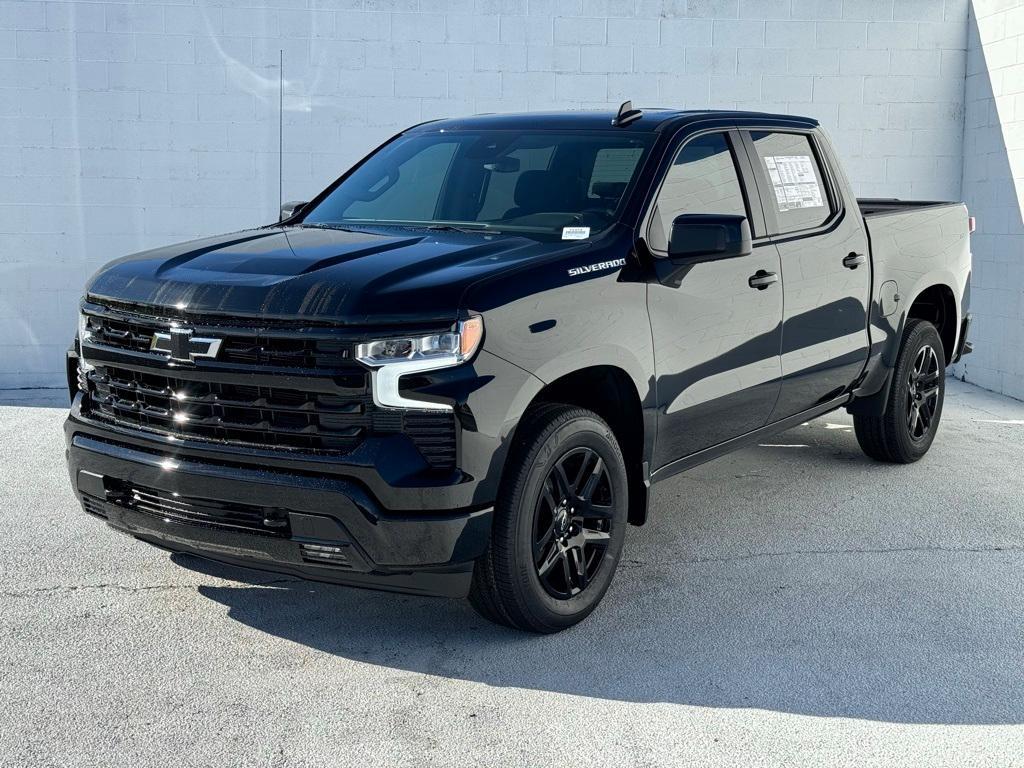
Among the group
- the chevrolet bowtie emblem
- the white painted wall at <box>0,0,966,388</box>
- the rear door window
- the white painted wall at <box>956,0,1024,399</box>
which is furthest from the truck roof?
the white painted wall at <box>956,0,1024,399</box>

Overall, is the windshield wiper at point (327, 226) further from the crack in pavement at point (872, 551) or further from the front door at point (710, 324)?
the crack in pavement at point (872, 551)

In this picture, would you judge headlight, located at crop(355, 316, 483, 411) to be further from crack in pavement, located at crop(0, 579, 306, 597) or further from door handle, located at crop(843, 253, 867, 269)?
door handle, located at crop(843, 253, 867, 269)

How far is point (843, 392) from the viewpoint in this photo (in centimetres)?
598

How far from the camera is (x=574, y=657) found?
3988 millimetres

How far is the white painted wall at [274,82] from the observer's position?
30.7ft

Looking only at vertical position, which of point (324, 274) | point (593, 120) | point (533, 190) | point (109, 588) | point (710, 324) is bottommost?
point (109, 588)

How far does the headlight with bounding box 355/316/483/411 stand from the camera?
3.59 meters

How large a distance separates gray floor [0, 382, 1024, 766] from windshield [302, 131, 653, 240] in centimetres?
150

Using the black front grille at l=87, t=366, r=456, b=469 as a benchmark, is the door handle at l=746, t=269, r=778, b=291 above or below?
above

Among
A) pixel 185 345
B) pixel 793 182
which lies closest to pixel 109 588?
pixel 185 345

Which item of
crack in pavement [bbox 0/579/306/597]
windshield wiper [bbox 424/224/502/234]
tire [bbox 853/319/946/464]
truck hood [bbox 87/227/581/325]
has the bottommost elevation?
crack in pavement [bbox 0/579/306/597]

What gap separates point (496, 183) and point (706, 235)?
1.00m

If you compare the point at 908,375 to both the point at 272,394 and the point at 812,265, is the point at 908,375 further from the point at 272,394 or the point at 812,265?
the point at 272,394

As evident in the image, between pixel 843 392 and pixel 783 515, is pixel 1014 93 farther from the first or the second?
pixel 783 515
